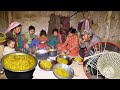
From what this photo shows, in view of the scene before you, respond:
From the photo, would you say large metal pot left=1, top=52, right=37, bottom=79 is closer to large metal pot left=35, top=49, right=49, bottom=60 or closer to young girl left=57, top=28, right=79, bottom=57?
large metal pot left=35, top=49, right=49, bottom=60

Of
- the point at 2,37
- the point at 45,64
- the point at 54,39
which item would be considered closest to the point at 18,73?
the point at 45,64

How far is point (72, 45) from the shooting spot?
4949 mm

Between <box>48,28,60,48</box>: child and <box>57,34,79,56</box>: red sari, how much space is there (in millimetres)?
120

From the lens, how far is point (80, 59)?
15.5 feet

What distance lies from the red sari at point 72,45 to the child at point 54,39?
120 mm

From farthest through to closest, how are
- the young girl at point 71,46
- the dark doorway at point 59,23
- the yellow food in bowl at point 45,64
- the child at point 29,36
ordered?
→ the young girl at point 71,46
the child at point 29,36
the dark doorway at point 59,23
the yellow food in bowl at point 45,64

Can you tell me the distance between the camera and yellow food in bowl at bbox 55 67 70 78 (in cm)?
422

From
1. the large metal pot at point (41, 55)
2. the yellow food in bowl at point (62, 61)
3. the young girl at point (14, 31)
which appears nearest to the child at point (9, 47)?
the young girl at point (14, 31)

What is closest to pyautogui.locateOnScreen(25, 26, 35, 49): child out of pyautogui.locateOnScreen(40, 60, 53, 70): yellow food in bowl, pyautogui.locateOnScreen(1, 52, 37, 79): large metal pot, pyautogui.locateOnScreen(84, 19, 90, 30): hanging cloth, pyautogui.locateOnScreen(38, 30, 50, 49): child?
pyautogui.locateOnScreen(38, 30, 50, 49): child

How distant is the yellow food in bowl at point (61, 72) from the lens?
13.8 ft

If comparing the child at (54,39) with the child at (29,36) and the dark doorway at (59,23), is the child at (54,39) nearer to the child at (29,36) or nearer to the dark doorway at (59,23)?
the dark doorway at (59,23)
